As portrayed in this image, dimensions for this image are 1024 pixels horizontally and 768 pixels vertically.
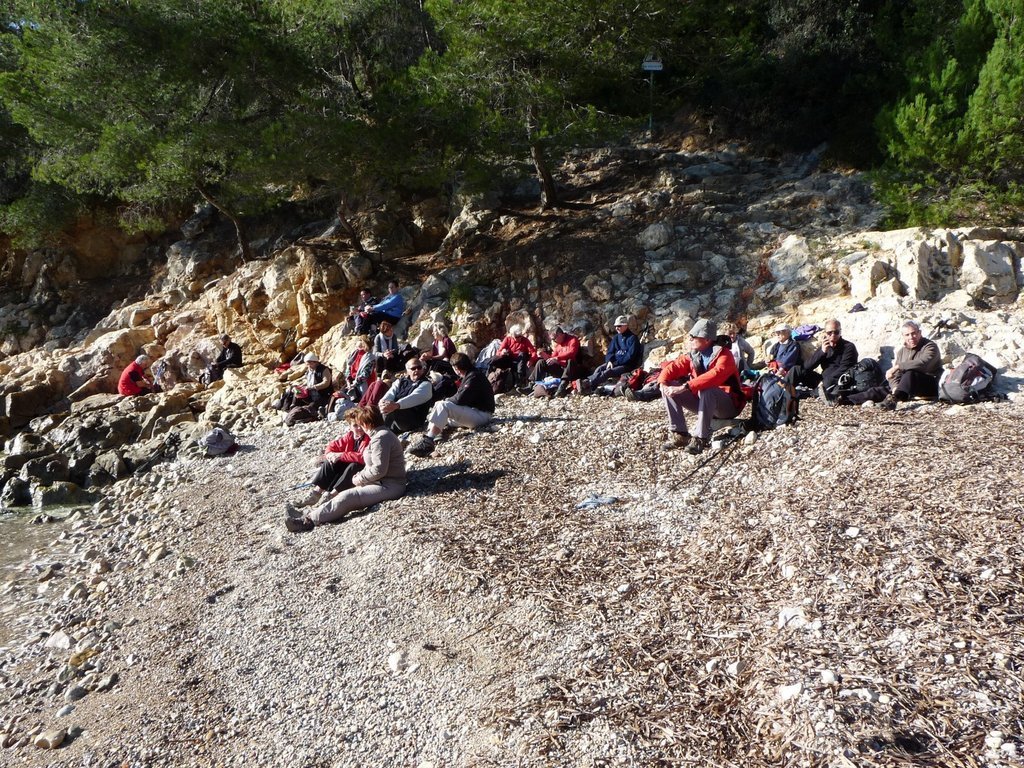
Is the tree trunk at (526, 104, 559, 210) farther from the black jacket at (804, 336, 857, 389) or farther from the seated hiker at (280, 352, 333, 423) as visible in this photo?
the black jacket at (804, 336, 857, 389)

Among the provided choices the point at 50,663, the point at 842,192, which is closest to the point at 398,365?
the point at 50,663

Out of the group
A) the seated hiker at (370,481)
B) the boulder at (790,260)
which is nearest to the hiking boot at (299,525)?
the seated hiker at (370,481)

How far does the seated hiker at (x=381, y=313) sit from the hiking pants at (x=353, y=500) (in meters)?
7.58

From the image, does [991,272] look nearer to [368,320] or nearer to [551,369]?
[551,369]

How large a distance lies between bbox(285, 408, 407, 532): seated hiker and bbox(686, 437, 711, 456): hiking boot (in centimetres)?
317

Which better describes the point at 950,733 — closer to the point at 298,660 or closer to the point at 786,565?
the point at 786,565

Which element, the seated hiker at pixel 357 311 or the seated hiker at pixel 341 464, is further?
the seated hiker at pixel 357 311

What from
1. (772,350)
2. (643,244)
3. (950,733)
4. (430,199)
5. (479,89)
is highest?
(479,89)

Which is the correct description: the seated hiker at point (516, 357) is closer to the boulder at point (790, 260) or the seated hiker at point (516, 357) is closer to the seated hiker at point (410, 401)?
the seated hiker at point (410, 401)

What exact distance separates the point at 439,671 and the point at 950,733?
2.92 meters

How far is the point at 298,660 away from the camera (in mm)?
5070

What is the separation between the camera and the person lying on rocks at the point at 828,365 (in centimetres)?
858

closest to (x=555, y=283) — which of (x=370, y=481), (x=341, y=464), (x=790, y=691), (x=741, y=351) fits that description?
(x=741, y=351)

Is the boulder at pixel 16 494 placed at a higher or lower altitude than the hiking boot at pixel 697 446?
lower
